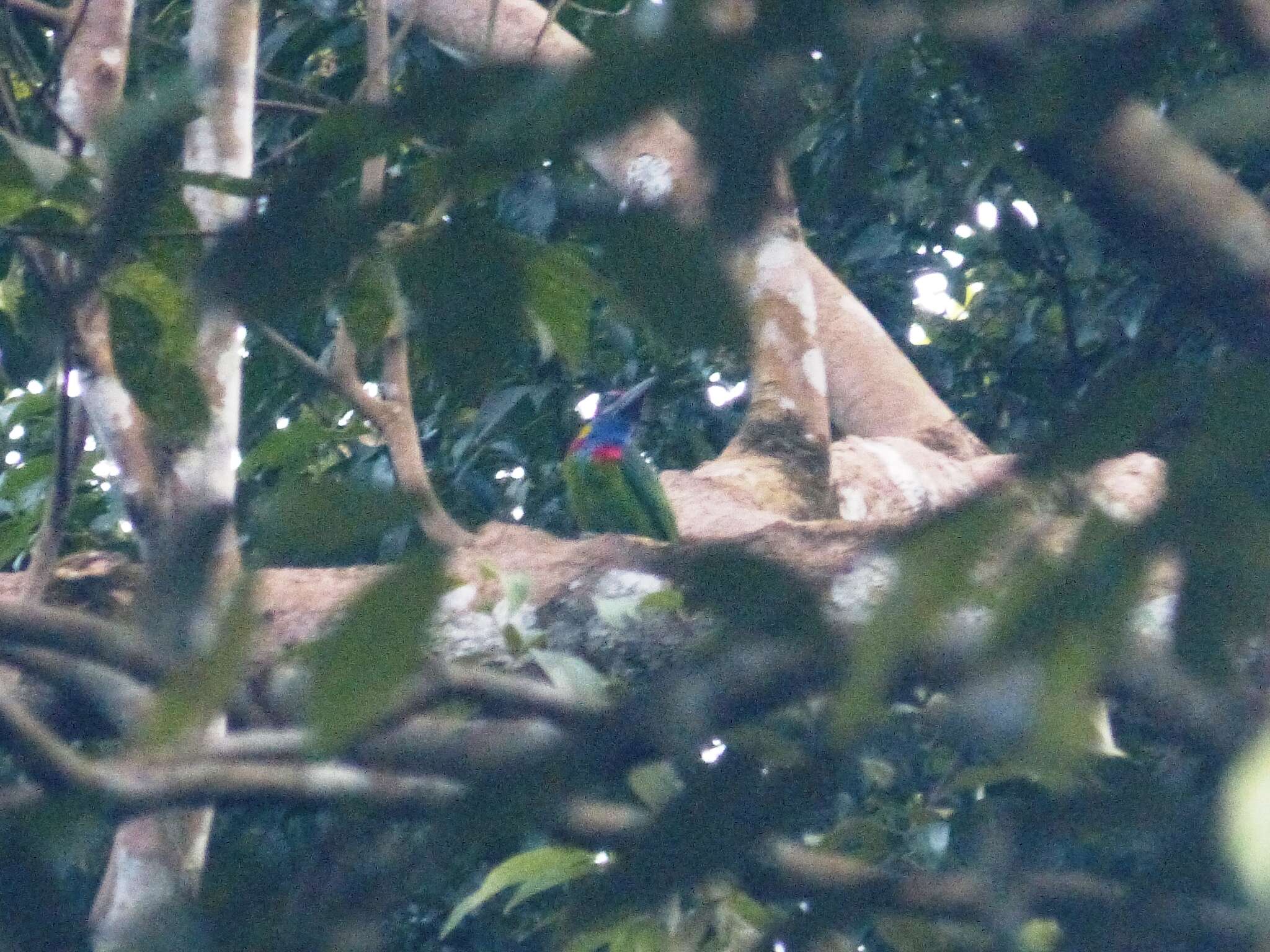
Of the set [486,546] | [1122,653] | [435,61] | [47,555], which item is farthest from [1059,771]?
[435,61]

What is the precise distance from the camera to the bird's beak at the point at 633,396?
4023 millimetres

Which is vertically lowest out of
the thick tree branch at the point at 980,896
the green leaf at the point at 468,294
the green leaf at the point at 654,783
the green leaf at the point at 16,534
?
the green leaf at the point at 16,534

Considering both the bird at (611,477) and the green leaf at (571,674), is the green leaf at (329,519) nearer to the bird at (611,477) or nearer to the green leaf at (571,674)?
the green leaf at (571,674)

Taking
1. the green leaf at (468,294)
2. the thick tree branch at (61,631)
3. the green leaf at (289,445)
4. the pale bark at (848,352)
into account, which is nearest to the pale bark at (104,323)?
the green leaf at (289,445)

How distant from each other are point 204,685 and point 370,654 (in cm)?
8

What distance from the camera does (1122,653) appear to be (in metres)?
0.53

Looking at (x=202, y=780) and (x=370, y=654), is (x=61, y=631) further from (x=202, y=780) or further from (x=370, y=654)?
(x=370, y=654)

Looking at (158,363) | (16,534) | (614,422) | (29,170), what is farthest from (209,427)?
(614,422)

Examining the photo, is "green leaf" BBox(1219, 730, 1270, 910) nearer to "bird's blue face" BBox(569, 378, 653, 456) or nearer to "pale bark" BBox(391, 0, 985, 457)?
"pale bark" BBox(391, 0, 985, 457)

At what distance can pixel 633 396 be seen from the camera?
4031 mm

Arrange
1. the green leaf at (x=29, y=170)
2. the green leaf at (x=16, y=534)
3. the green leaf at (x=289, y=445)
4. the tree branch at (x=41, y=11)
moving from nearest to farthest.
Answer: the green leaf at (x=29, y=170)
the green leaf at (x=289, y=445)
the tree branch at (x=41, y=11)
the green leaf at (x=16, y=534)

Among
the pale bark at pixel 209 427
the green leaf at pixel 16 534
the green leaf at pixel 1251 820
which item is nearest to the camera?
the green leaf at pixel 1251 820

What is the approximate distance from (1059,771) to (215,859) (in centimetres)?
37

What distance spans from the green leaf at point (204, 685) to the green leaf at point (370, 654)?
0.13 ft
